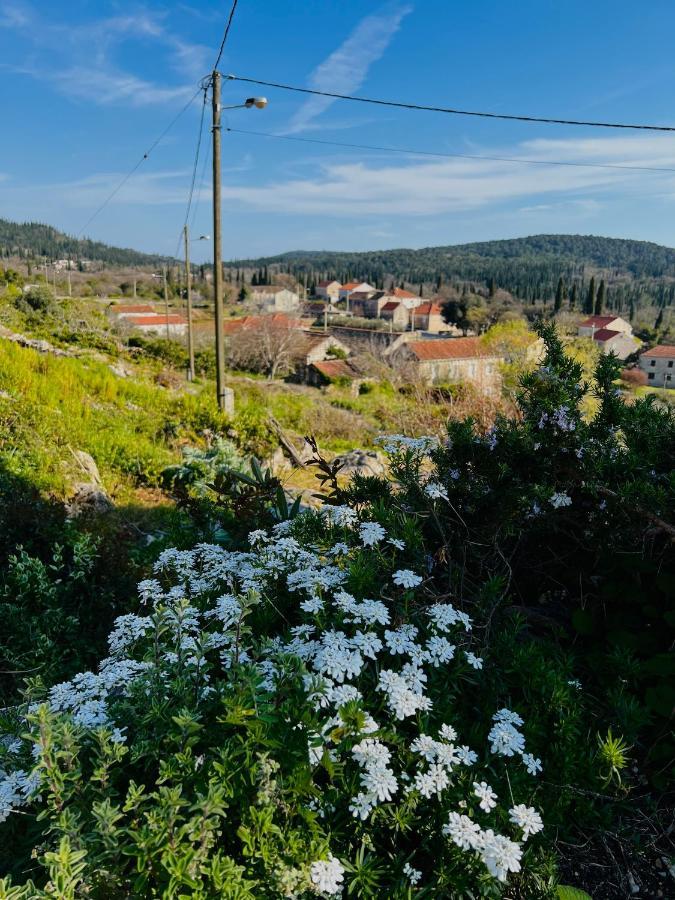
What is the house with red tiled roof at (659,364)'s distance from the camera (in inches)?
1639

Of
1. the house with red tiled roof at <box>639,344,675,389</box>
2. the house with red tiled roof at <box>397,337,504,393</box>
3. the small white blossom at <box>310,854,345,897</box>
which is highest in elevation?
the small white blossom at <box>310,854,345,897</box>

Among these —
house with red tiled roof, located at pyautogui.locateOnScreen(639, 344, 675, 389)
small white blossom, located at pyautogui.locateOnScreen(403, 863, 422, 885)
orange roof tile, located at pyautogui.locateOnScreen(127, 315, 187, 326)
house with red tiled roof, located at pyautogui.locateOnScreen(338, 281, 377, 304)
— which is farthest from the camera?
house with red tiled roof, located at pyautogui.locateOnScreen(338, 281, 377, 304)

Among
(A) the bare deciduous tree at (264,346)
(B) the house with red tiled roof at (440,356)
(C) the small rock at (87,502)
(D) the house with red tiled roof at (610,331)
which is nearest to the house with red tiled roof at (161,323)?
(A) the bare deciduous tree at (264,346)

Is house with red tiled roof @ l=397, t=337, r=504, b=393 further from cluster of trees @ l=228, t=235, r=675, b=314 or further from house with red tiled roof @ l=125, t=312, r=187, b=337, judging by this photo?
cluster of trees @ l=228, t=235, r=675, b=314

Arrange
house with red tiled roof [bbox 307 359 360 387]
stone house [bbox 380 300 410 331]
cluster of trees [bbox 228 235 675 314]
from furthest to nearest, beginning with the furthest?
cluster of trees [bbox 228 235 675 314] → stone house [bbox 380 300 410 331] → house with red tiled roof [bbox 307 359 360 387]

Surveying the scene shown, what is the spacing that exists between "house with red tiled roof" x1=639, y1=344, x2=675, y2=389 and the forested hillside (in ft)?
115

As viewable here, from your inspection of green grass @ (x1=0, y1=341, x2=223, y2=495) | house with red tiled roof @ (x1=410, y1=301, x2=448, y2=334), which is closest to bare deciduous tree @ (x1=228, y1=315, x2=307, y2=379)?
green grass @ (x1=0, y1=341, x2=223, y2=495)

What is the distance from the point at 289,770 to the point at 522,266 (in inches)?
5257

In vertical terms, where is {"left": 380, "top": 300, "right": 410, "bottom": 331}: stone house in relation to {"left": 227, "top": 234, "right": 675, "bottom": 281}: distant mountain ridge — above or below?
below

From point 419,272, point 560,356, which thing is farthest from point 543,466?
point 419,272

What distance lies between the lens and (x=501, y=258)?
14762 centimetres

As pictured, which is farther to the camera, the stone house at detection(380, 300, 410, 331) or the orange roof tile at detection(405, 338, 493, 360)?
the stone house at detection(380, 300, 410, 331)

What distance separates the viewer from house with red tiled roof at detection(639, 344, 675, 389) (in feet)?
137

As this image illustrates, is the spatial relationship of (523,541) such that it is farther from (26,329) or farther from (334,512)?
(26,329)
